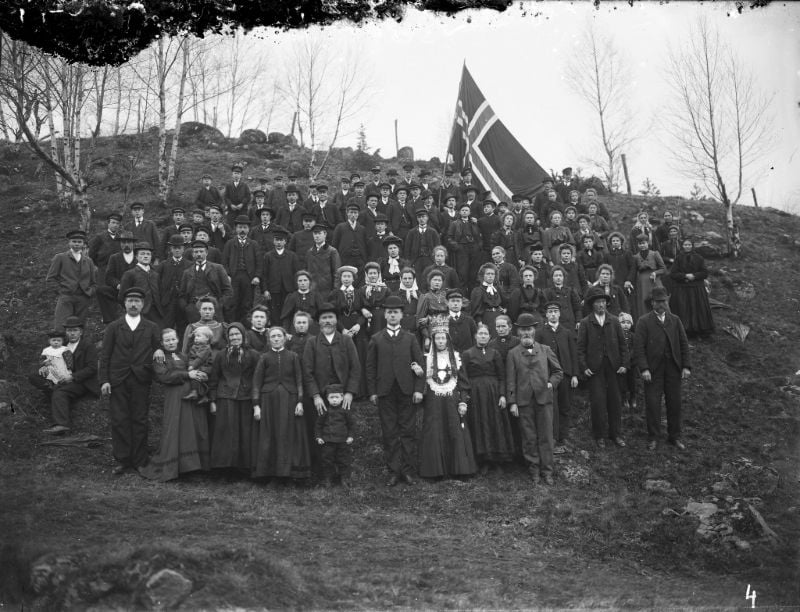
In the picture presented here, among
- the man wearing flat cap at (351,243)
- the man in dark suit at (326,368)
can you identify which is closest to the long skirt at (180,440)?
the man in dark suit at (326,368)

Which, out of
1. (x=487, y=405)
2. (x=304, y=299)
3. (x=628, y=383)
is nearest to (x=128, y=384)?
(x=304, y=299)

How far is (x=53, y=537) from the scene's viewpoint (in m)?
5.69

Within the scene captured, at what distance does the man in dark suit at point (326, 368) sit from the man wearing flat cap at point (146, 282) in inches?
120

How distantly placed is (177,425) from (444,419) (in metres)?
3.18

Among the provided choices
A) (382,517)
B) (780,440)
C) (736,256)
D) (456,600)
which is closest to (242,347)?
(382,517)

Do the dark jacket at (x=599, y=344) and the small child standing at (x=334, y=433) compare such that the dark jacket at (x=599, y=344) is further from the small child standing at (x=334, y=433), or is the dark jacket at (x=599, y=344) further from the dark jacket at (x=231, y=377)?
the dark jacket at (x=231, y=377)

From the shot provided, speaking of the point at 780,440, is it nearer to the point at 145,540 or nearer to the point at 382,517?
the point at 382,517

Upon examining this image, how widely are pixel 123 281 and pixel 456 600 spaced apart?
6786mm

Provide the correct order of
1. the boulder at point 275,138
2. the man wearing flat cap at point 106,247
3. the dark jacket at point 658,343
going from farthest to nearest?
the boulder at point 275,138 < the man wearing flat cap at point 106,247 < the dark jacket at point 658,343

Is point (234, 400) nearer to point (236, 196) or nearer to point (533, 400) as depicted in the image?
point (533, 400)

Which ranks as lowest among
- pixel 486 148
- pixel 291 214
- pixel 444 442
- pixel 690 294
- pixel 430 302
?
pixel 444 442

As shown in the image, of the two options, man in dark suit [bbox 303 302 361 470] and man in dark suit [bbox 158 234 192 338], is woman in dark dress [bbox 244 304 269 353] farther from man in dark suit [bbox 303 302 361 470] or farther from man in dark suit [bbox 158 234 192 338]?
man in dark suit [bbox 158 234 192 338]

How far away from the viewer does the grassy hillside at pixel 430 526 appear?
204 inches

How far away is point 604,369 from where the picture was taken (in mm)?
8961
